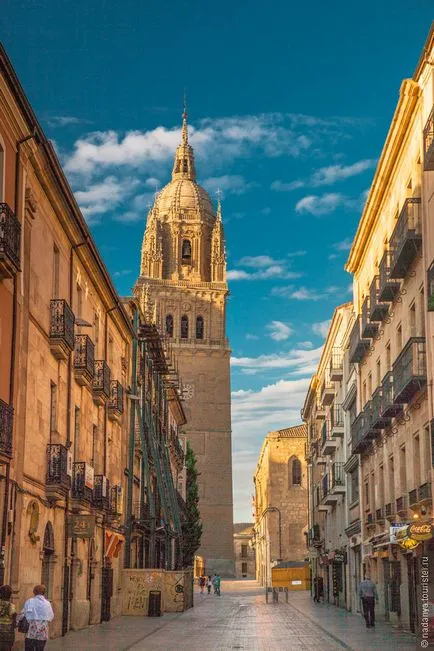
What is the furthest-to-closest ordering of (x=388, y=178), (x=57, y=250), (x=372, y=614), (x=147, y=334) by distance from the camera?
1. (x=147, y=334)
2. (x=388, y=178)
3. (x=372, y=614)
4. (x=57, y=250)

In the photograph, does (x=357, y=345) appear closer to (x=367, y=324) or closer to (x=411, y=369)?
(x=367, y=324)

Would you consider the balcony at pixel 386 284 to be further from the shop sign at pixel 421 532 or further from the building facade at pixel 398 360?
the shop sign at pixel 421 532

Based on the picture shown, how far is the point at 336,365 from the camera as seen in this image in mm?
46906

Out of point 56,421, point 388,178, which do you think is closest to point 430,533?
point 56,421

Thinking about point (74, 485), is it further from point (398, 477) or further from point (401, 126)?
point (401, 126)

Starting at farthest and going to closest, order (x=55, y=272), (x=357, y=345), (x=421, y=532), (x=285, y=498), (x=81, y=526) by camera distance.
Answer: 1. (x=285, y=498)
2. (x=357, y=345)
3. (x=81, y=526)
4. (x=55, y=272)
5. (x=421, y=532)

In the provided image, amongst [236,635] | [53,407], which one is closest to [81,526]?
[53,407]

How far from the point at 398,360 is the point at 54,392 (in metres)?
8.37

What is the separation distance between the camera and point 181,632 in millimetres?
26422

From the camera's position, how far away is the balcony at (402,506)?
2588 centimetres

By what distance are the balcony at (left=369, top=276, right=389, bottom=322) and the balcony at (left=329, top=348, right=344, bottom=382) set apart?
1404 centimetres

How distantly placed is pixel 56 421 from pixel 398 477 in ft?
31.4

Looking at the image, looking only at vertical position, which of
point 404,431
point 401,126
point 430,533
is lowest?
point 430,533

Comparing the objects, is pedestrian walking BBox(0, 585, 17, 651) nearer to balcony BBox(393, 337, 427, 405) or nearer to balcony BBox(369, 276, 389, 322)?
balcony BBox(393, 337, 427, 405)
